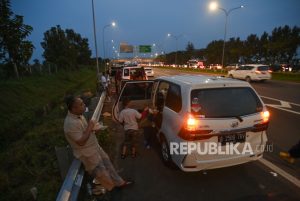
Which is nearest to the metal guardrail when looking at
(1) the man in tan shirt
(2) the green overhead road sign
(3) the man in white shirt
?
(1) the man in tan shirt

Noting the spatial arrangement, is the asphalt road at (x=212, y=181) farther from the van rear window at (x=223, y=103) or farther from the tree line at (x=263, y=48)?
the tree line at (x=263, y=48)

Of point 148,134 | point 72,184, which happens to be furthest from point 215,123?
point 148,134

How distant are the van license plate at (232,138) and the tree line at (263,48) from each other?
4956 cm

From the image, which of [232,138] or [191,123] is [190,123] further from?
[232,138]

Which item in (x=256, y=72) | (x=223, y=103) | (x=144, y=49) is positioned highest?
(x=144, y=49)

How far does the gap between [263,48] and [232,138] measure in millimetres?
60972

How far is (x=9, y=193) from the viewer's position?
5.00 meters

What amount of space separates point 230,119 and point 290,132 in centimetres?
410

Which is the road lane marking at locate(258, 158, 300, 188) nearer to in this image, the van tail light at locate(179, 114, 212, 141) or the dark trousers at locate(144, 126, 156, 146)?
the van tail light at locate(179, 114, 212, 141)

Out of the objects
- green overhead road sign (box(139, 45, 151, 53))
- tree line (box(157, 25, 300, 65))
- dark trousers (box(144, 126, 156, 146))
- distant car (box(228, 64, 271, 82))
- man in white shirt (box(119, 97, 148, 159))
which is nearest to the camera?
man in white shirt (box(119, 97, 148, 159))

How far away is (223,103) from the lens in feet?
13.3

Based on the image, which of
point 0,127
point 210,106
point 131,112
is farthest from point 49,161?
point 0,127

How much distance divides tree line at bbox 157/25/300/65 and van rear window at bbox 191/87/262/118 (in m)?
49.2

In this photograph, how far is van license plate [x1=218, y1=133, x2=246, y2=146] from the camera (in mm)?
3936
